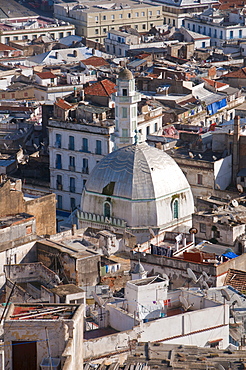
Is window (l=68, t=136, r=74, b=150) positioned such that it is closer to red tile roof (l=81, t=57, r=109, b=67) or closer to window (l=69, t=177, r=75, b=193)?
window (l=69, t=177, r=75, b=193)

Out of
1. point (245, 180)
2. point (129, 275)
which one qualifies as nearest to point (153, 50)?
point (245, 180)

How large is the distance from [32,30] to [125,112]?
258ft

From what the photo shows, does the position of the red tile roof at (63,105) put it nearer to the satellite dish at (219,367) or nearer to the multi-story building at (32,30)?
the satellite dish at (219,367)

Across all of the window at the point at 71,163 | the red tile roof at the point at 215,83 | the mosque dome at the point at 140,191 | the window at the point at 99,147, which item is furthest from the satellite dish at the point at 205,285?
the red tile roof at the point at 215,83

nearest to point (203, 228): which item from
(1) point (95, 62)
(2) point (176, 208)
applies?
(2) point (176, 208)

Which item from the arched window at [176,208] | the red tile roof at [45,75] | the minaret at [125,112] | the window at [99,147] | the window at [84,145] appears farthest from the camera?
the red tile roof at [45,75]

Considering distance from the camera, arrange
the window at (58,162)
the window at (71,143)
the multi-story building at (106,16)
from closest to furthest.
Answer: the window at (71,143)
the window at (58,162)
the multi-story building at (106,16)

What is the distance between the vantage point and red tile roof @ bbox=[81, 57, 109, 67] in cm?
12114

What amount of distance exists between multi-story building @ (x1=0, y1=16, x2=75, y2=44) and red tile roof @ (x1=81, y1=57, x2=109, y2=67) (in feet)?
96.9

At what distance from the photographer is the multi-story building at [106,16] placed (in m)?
157

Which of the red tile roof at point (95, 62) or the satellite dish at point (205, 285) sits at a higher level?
the satellite dish at point (205, 285)

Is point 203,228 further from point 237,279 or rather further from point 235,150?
point 235,150

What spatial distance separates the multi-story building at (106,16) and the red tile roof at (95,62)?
32.2 metres

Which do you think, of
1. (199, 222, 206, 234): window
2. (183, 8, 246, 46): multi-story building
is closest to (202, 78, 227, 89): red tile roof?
(183, 8, 246, 46): multi-story building
